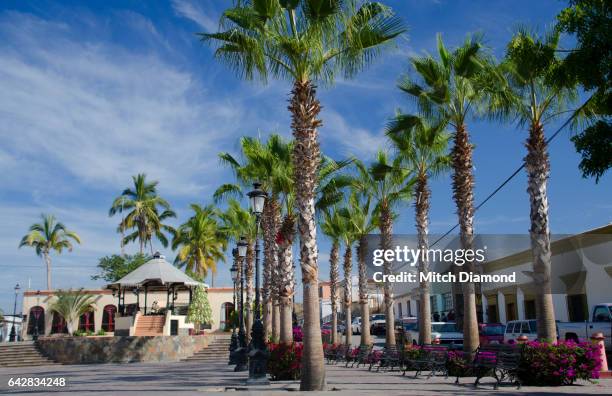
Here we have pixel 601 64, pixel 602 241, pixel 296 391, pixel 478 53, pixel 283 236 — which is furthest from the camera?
pixel 602 241

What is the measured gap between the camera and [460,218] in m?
17.2

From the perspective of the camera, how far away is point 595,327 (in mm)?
20703

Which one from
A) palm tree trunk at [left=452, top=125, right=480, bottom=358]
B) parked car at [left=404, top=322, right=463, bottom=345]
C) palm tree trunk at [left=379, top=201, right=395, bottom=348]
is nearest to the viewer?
palm tree trunk at [left=452, top=125, right=480, bottom=358]

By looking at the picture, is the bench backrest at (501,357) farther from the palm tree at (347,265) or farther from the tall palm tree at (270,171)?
the palm tree at (347,265)

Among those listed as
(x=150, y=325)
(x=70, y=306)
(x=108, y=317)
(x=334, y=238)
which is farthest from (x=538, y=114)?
(x=108, y=317)

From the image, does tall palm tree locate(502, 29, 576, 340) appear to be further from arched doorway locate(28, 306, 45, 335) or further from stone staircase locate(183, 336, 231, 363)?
arched doorway locate(28, 306, 45, 335)

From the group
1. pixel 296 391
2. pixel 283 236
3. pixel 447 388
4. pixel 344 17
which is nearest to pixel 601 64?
pixel 344 17

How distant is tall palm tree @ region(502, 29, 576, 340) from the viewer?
14219mm

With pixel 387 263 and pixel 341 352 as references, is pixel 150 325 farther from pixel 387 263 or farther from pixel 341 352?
pixel 387 263

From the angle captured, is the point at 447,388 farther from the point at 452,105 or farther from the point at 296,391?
the point at 452,105

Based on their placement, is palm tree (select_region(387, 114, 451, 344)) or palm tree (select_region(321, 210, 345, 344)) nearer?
palm tree (select_region(387, 114, 451, 344))

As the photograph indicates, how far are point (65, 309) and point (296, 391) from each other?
34.4 m

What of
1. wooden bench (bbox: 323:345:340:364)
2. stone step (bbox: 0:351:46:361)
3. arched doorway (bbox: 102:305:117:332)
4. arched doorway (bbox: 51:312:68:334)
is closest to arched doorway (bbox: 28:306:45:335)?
arched doorway (bbox: 51:312:68:334)

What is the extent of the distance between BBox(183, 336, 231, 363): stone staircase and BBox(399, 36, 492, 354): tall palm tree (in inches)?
659
